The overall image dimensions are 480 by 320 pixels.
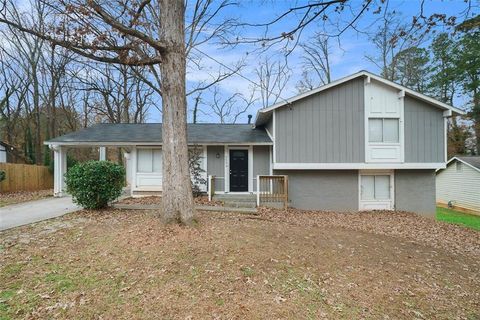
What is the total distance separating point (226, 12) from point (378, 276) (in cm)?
1604

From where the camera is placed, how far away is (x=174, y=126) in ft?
20.6

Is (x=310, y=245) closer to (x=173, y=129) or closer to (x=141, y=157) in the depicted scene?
(x=173, y=129)

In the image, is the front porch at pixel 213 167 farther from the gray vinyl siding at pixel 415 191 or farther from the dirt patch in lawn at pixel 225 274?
the dirt patch in lawn at pixel 225 274

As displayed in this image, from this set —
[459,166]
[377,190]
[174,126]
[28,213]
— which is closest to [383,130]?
[377,190]

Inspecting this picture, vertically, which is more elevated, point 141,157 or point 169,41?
point 169,41

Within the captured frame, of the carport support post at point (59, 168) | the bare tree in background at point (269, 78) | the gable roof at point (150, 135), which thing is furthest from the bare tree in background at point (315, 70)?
the carport support post at point (59, 168)

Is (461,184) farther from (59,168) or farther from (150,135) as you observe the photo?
(59,168)

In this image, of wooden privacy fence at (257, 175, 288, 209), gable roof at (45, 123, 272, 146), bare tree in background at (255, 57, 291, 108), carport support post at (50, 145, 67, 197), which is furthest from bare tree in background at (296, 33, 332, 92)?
carport support post at (50, 145, 67, 197)

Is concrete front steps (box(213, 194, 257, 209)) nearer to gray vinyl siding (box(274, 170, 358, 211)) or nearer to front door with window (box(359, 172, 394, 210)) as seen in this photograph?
gray vinyl siding (box(274, 170, 358, 211))

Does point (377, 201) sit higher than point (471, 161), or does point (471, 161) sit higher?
point (471, 161)

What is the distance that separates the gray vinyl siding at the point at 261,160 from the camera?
14.1m

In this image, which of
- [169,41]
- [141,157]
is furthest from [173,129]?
[141,157]

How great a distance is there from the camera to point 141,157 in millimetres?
14062

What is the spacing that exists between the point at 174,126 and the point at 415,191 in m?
11.4
